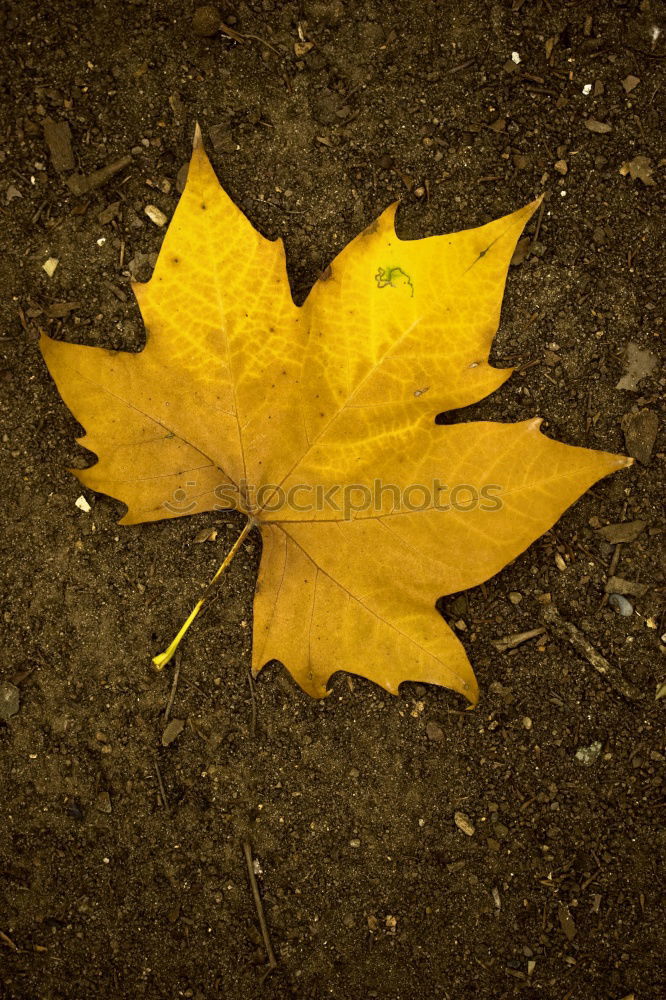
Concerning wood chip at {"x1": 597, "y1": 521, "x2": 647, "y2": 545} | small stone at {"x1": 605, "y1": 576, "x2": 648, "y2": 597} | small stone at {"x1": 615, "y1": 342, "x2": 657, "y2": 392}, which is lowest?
small stone at {"x1": 605, "y1": 576, "x2": 648, "y2": 597}

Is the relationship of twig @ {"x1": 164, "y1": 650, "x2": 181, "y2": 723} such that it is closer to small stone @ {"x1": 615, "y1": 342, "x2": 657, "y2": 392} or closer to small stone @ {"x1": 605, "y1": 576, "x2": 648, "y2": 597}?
small stone @ {"x1": 605, "y1": 576, "x2": 648, "y2": 597}

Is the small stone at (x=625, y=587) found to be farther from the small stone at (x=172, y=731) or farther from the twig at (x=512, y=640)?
the small stone at (x=172, y=731)

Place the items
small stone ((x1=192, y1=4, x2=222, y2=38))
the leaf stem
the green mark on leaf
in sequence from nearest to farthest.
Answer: the green mark on leaf < the leaf stem < small stone ((x1=192, y1=4, x2=222, y2=38))

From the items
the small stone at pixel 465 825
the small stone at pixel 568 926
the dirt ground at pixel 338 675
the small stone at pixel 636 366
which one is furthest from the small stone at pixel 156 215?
the small stone at pixel 568 926

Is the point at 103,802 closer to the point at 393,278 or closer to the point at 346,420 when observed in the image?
the point at 346,420

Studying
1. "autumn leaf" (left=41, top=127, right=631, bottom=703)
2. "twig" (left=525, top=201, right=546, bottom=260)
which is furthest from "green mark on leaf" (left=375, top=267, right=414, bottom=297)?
"twig" (left=525, top=201, right=546, bottom=260)

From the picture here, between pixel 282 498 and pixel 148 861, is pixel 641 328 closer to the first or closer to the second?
pixel 282 498
